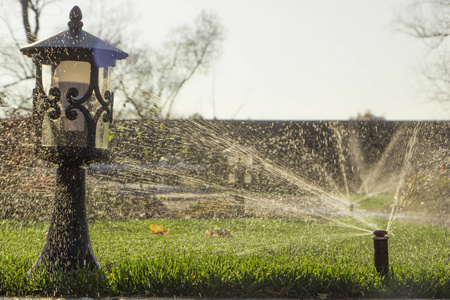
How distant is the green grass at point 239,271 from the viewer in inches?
149

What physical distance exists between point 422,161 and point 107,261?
484 inches

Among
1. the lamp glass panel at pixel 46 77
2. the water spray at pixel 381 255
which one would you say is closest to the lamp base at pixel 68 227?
the lamp glass panel at pixel 46 77

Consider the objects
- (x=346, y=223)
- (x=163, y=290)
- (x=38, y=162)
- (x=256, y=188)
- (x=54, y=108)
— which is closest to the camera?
(x=163, y=290)

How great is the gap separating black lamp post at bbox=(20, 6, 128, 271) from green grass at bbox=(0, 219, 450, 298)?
28cm

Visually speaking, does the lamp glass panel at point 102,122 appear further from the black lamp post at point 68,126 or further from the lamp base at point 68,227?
the lamp base at point 68,227

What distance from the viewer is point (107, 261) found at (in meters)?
4.83

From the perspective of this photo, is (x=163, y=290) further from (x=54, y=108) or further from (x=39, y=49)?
(x=39, y=49)

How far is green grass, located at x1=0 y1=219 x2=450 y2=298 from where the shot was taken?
3775mm

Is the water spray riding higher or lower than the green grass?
higher

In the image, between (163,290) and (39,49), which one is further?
(39,49)

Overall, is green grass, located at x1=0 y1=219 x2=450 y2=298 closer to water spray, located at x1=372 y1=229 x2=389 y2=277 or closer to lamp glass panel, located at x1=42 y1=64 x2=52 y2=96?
water spray, located at x1=372 y1=229 x2=389 y2=277

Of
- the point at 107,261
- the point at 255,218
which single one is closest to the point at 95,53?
the point at 107,261

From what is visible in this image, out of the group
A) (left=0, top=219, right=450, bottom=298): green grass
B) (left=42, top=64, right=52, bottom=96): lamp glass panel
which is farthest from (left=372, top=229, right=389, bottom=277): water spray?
(left=42, top=64, right=52, bottom=96): lamp glass panel

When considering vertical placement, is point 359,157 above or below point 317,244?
above
